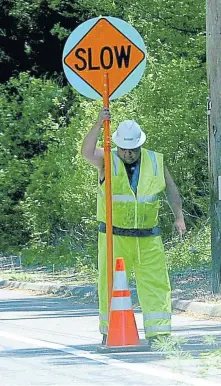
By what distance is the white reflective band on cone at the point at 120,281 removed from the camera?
34.0ft

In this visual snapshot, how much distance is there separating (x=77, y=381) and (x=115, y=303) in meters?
1.60

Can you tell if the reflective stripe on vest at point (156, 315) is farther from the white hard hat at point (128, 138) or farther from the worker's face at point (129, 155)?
the white hard hat at point (128, 138)

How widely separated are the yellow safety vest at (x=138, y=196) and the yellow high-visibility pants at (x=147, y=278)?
15 cm

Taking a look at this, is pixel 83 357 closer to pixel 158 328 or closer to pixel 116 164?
pixel 158 328

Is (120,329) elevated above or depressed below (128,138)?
below

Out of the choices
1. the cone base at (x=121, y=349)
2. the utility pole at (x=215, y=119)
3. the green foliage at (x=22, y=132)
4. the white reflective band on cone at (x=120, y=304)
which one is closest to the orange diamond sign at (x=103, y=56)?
the white reflective band on cone at (x=120, y=304)

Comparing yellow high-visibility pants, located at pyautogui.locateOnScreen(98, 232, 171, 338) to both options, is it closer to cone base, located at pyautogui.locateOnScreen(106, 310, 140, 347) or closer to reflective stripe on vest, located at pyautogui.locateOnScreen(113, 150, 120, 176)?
cone base, located at pyautogui.locateOnScreen(106, 310, 140, 347)

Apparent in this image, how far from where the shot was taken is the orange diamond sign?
10977mm

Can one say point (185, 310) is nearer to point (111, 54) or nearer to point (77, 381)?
point (111, 54)

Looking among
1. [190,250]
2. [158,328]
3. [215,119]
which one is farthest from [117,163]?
[190,250]

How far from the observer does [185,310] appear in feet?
47.1

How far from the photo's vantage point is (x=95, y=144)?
10.6 meters

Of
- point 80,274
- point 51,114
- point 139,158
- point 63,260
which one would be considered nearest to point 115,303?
point 139,158

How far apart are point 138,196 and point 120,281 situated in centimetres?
75
